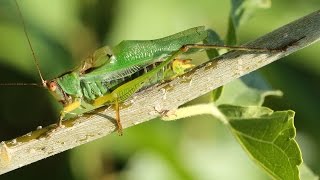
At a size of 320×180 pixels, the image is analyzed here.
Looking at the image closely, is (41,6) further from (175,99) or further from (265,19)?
(175,99)

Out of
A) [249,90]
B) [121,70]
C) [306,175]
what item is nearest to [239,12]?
[249,90]

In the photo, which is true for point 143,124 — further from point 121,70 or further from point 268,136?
point 268,136

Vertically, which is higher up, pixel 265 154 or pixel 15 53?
pixel 15 53

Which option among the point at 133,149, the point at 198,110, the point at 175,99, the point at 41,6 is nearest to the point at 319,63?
the point at 133,149

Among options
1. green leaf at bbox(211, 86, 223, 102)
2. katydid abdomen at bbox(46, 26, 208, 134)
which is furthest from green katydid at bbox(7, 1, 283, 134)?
green leaf at bbox(211, 86, 223, 102)

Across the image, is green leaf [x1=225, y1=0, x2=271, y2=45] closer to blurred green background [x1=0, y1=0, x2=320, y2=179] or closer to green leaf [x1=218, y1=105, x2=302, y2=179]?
green leaf [x1=218, y1=105, x2=302, y2=179]
